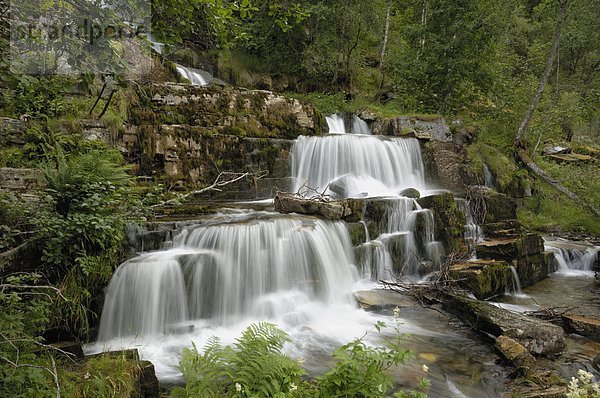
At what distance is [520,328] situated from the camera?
498 centimetres

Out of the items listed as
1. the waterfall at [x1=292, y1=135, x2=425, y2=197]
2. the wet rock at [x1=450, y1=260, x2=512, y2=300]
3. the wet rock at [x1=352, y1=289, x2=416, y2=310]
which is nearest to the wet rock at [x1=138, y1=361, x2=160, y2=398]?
the wet rock at [x1=352, y1=289, x2=416, y2=310]

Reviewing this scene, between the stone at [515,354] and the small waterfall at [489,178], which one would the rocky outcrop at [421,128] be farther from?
the stone at [515,354]

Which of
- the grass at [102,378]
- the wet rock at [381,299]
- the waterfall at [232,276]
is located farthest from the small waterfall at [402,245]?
the grass at [102,378]

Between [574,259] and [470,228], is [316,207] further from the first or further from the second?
[574,259]

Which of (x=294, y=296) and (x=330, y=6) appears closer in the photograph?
(x=294, y=296)

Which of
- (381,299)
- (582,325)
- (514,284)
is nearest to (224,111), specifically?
(381,299)

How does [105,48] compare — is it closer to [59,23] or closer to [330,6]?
[59,23]

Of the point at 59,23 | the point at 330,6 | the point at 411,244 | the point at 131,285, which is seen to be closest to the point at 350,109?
the point at 330,6

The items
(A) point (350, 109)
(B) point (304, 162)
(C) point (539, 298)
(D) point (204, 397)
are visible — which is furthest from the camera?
(A) point (350, 109)

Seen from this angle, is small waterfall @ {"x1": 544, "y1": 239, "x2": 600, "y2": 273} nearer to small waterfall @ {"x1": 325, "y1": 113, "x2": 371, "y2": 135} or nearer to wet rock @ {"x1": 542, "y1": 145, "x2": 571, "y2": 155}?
small waterfall @ {"x1": 325, "y1": 113, "x2": 371, "y2": 135}

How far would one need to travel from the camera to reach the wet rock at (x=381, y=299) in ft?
21.7

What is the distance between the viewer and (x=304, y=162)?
11.5m

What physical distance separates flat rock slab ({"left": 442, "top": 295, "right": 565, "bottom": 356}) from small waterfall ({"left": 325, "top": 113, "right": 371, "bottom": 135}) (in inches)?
390

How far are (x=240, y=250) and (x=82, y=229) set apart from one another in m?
2.70
